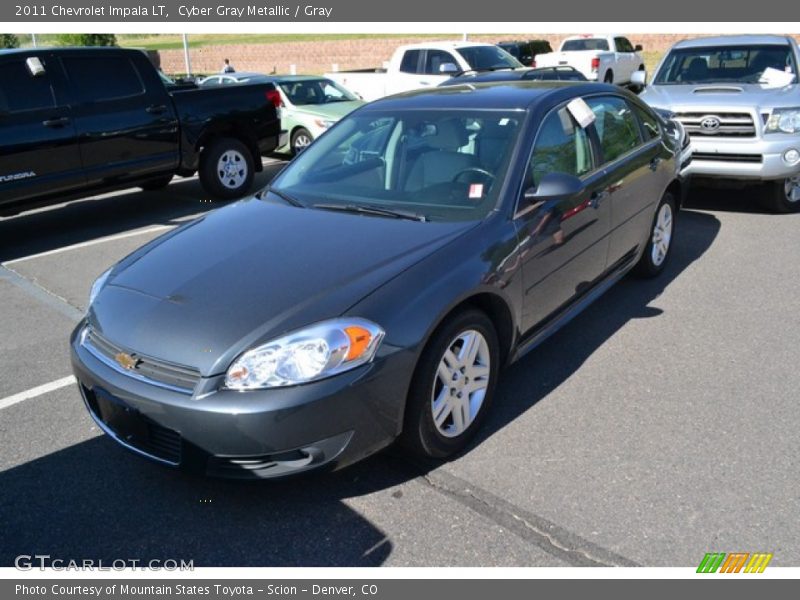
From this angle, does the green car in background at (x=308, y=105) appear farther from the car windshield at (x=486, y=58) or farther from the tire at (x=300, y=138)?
the car windshield at (x=486, y=58)

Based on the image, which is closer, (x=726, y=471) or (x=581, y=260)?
(x=726, y=471)

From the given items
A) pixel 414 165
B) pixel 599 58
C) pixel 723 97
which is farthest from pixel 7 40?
pixel 414 165

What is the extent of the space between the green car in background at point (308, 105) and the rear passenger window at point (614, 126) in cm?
708

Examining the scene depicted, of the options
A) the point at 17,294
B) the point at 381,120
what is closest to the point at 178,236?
the point at 381,120

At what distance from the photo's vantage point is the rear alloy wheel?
211 inches

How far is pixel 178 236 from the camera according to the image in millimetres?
3832

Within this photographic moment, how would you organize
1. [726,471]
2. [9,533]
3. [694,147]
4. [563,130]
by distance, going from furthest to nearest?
[694,147]
[563,130]
[726,471]
[9,533]

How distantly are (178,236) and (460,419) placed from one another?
1833 mm

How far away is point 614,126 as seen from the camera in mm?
4789

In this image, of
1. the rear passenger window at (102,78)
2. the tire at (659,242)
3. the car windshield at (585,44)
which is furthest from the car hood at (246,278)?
the car windshield at (585,44)

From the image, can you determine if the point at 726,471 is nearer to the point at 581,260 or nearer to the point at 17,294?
the point at 581,260

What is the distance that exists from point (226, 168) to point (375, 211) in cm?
589

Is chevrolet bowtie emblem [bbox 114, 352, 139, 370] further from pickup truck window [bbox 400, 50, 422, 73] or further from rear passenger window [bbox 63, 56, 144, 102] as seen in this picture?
pickup truck window [bbox 400, 50, 422, 73]

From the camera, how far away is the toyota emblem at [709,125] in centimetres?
735
